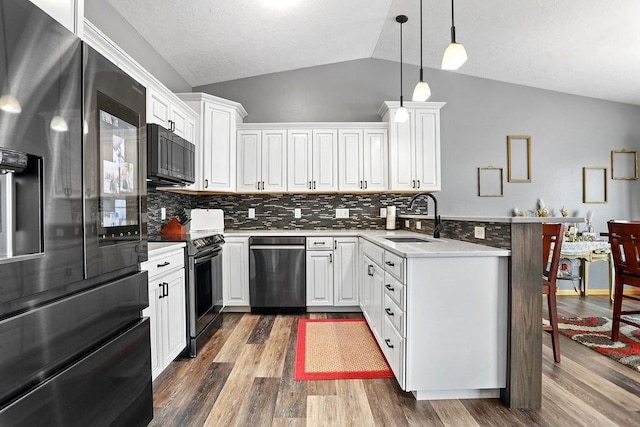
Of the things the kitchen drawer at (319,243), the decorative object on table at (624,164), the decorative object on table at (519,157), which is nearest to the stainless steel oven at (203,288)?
the kitchen drawer at (319,243)

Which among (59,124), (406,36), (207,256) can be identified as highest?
(406,36)

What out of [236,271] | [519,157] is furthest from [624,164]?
[236,271]

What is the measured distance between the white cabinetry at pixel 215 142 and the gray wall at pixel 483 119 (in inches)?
21.8

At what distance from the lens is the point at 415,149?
3908 mm

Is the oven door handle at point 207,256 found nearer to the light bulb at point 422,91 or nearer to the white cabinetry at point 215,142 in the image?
the white cabinetry at point 215,142

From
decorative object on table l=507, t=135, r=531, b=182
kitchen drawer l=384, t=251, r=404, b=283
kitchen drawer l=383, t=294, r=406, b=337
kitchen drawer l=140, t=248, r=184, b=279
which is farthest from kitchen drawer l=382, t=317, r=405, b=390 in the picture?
decorative object on table l=507, t=135, r=531, b=182

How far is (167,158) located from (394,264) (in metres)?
1.84

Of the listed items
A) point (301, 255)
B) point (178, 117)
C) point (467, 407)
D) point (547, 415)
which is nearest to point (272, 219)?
point (301, 255)

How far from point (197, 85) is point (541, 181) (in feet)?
15.5

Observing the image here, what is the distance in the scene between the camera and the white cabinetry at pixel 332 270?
3611mm

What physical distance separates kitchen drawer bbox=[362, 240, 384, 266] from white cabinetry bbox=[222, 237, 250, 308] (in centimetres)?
129

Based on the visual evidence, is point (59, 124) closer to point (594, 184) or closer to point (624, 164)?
point (594, 184)

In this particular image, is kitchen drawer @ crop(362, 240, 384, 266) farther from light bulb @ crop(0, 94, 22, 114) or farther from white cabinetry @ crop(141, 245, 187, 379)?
light bulb @ crop(0, 94, 22, 114)

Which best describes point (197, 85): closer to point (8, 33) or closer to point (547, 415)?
point (8, 33)
